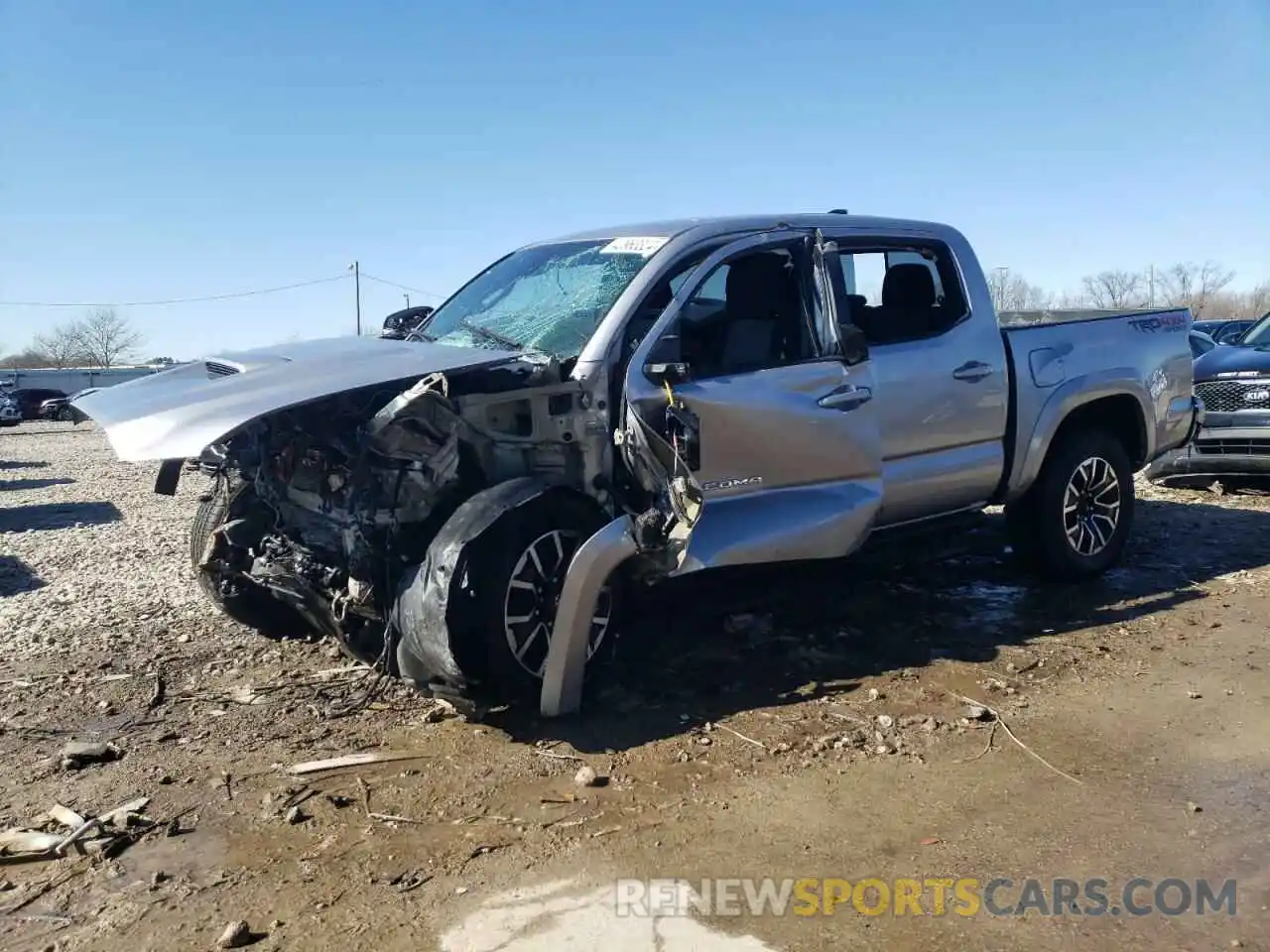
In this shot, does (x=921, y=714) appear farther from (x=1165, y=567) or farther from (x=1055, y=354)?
(x=1165, y=567)

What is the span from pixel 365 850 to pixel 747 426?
2452 millimetres

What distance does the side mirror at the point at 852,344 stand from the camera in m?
5.02

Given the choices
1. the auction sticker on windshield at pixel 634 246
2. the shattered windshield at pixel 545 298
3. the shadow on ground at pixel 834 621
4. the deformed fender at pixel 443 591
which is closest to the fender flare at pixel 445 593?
the deformed fender at pixel 443 591

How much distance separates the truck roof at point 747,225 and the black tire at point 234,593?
2176 mm

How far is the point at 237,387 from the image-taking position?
418 cm

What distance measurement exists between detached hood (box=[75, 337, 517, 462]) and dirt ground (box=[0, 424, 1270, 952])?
1.29m

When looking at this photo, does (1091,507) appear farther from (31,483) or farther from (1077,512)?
(31,483)

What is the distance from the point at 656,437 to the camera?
4.31 m

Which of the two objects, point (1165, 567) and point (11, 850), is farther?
point (1165, 567)

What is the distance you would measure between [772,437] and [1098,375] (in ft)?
8.48

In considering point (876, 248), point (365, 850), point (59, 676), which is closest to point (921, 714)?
point (365, 850)

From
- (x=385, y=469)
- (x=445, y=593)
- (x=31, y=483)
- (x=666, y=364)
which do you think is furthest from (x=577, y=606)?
(x=31, y=483)

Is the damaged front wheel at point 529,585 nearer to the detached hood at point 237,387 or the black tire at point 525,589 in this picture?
the black tire at point 525,589

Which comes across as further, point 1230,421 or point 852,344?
point 1230,421
